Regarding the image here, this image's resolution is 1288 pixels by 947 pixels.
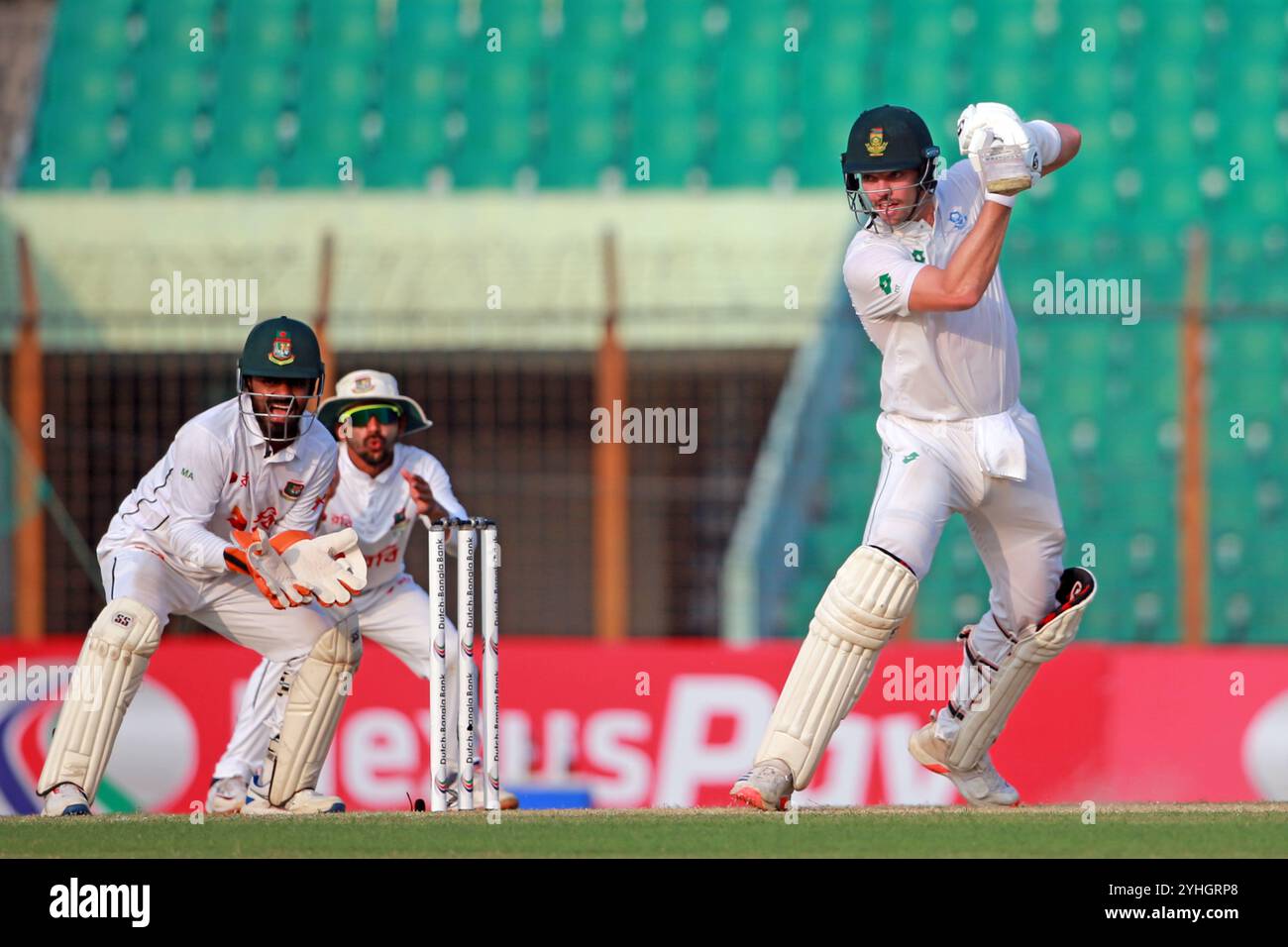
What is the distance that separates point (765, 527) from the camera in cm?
1040

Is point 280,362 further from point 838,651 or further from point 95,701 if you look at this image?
point 838,651

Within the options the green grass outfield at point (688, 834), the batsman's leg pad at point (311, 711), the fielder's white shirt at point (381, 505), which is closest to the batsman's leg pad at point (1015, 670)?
the green grass outfield at point (688, 834)

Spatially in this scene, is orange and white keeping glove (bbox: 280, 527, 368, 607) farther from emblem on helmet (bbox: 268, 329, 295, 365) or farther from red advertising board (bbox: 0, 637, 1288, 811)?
red advertising board (bbox: 0, 637, 1288, 811)

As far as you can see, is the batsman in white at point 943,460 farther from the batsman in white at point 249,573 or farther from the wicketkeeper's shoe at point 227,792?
the wicketkeeper's shoe at point 227,792

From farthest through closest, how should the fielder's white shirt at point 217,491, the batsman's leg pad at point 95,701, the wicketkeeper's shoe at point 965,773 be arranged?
the fielder's white shirt at point 217,491 < the batsman's leg pad at point 95,701 < the wicketkeeper's shoe at point 965,773

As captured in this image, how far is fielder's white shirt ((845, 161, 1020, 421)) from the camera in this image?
5934 millimetres

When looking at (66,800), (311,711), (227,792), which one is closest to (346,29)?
(227,792)

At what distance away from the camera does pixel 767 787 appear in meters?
5.59

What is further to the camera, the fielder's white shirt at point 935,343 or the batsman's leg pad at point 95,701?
the batsman's leg pad at point 95,701

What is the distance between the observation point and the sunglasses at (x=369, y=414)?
8.43 metres

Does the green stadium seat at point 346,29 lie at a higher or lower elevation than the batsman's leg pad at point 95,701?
higher

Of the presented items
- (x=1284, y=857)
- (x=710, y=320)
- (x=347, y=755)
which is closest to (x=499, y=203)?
(x=710, y=320)

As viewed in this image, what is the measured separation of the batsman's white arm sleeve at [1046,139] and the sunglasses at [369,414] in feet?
10.7

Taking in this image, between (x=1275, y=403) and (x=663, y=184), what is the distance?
151 inches
